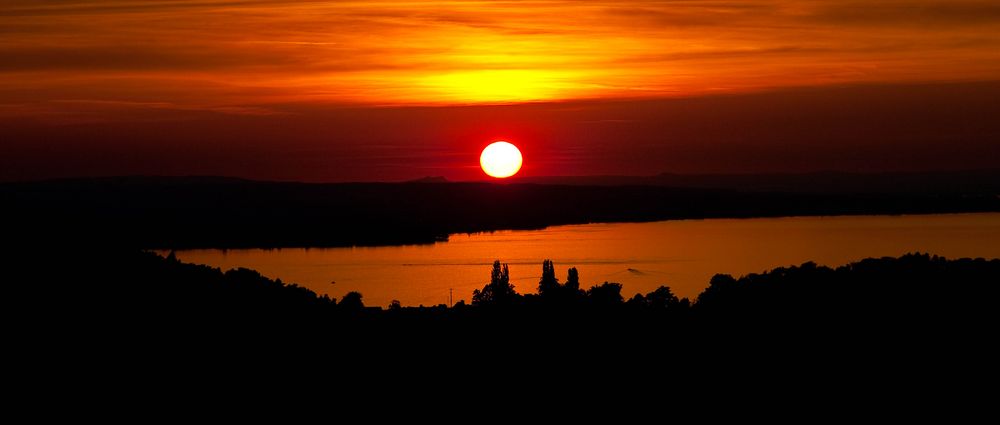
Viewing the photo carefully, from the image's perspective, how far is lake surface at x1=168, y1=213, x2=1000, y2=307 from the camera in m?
58.3

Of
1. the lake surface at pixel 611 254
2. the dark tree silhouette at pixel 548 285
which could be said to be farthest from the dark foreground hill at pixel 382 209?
the dark tree silhouette at pixel 548 285

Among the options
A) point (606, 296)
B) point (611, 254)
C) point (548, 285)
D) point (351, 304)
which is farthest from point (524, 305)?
point (611, 254)

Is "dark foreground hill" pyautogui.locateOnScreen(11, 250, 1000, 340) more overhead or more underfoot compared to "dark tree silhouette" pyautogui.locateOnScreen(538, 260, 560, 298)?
more underfoot

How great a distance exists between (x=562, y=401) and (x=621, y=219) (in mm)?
97616

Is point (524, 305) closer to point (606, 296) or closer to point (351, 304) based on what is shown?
point (351, 304)

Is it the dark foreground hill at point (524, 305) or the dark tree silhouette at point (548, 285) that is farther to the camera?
the dark tree silhouette at point (548, 285)

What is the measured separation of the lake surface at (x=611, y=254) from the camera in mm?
58344

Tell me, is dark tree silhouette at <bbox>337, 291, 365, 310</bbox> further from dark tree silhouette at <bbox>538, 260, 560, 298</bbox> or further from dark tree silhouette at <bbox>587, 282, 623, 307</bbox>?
dark tree silhouette at <bbox>587, 282, 623, 307</bbox>

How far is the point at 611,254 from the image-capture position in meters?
73.1

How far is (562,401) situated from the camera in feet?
64.7

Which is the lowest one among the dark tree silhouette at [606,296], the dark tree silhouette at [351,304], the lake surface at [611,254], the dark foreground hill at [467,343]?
the dark foreground hill at [467,343]

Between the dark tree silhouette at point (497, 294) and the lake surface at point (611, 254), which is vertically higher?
the lake surface at point (611, 254)

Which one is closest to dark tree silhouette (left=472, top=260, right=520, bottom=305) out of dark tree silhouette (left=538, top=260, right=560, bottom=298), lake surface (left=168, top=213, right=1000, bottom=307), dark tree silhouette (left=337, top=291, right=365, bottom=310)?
dark tree silhouette (left=538, top=260, right=560, bottom=298)

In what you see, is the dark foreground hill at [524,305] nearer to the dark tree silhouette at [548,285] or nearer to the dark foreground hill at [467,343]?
the dark foreground hill at [467,343]
